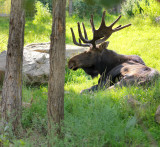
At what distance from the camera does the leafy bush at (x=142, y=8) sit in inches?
563

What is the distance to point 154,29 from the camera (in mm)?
13211

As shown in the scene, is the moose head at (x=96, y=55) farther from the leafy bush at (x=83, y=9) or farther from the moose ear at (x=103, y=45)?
the leafy bush at (x=83, y=9)

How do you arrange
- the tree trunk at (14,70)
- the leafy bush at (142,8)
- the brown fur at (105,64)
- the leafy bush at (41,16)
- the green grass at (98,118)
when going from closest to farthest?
the green grass at (98,118) → the tree trunk at (14,70) → the brown fur at (105,64) → the leafy bush at (142,8) → the leafy bush at (41,16)

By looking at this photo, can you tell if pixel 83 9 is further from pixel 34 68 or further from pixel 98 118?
pixel 98 118

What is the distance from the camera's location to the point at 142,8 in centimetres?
1486

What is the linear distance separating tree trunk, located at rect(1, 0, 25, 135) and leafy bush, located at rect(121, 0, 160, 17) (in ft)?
32.8

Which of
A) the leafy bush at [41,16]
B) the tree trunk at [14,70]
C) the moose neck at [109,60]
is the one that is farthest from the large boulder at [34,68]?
the leafy bush at [41,16]

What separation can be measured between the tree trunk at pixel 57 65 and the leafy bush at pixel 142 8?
1047 centimetres

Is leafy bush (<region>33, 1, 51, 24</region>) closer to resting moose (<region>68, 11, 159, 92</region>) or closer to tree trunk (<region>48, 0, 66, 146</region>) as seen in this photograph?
resting moose (<region>68, 11, 159, 92</region>)

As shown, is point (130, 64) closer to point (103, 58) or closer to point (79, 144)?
point (103, 58)

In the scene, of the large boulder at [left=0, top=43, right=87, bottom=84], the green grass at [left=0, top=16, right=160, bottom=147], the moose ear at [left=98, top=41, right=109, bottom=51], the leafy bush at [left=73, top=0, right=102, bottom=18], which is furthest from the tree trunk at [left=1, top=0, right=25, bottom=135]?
the leafy bush at [left=73, top=0, right=102, bottom=18]

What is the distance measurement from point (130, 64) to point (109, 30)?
45.2 inches

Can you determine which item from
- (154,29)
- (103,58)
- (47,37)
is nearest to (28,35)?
(47,37)

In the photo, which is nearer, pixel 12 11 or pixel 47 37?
pixel 12 11
